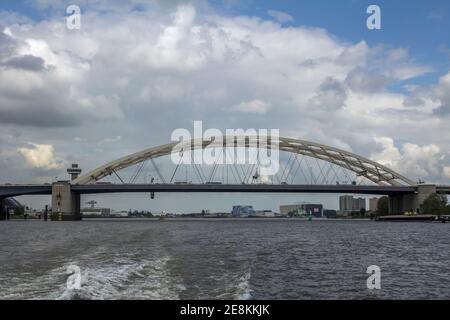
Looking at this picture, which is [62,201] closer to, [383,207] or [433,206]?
[433,206]

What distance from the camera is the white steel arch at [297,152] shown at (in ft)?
486

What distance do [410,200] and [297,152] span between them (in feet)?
107

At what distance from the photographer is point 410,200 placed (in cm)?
15388

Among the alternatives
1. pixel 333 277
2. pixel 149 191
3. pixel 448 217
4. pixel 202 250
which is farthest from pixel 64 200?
pixel 333 277

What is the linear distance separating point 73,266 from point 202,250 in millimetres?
12134

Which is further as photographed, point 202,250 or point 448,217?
point 448,217

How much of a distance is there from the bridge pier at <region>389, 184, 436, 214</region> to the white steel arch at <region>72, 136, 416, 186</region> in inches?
149

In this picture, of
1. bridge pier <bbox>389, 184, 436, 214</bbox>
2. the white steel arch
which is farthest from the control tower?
bridge pier <bbox>389, 184, 436, 214</bbox>

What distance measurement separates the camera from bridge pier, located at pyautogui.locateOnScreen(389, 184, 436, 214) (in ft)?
485

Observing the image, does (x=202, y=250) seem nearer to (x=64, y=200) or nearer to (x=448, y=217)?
(x=448, y=217)

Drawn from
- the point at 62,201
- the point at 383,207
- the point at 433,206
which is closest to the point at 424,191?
the point at 433,206
